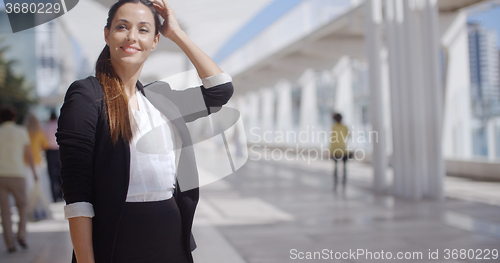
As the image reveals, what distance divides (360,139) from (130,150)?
14404 mm

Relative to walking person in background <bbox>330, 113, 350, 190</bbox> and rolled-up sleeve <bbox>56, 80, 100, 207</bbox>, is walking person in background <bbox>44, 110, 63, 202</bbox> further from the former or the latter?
rolled-up sleeve <bbox>56, 80, 100, 207</bbox>

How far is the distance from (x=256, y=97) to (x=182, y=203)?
29.6 metres

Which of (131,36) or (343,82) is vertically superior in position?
(343,82)

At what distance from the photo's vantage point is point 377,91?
27.4 ft

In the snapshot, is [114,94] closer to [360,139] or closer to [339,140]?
[339,140]

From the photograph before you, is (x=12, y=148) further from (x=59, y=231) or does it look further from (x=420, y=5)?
(x=420, y=5)

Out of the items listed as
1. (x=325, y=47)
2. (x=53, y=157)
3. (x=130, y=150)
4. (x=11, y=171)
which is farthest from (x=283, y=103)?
(x=130, y=150)

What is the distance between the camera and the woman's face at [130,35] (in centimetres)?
127

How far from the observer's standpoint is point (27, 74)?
1078 inches

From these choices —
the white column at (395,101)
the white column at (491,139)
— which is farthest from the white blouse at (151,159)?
the white column at (491,139)

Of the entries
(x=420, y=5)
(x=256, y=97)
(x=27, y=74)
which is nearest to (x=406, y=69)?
(x=420, y=5)

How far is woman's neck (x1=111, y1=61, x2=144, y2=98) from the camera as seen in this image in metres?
1.29

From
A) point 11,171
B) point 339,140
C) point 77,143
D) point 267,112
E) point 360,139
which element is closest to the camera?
point 77,143

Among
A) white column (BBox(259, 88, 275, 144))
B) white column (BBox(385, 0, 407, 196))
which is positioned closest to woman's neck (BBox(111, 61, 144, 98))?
white column (BBox(385, 0, 407, 196))
